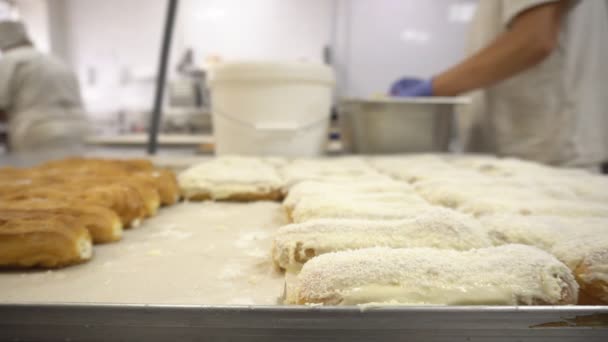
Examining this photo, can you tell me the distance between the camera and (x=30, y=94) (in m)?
3.51

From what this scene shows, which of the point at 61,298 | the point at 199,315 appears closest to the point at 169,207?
the point at 61,298

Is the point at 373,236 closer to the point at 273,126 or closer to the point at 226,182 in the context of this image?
the point at 226,182

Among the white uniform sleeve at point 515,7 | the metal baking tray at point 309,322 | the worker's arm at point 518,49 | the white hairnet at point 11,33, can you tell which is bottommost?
the metal baking tray at point 309,322

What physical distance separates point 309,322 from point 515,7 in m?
1.77

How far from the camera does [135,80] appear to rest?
588 centimetres

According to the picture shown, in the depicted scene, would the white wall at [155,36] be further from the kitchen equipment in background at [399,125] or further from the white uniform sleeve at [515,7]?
the white uniform sleeve at [515,7]

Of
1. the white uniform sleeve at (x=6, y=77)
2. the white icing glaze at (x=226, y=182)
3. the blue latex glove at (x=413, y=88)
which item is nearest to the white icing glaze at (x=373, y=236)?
the white icing glaze at (x=226, y=182)

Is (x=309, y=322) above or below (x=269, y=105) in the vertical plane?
below

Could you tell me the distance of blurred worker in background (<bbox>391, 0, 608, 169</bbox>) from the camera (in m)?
1.70

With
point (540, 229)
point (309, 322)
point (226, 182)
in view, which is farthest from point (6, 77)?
point (540, 229)

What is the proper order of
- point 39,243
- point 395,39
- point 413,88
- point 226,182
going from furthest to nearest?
point 395,39
point 413,88
point 226,182
point 39,243

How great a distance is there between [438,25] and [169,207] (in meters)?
4.70

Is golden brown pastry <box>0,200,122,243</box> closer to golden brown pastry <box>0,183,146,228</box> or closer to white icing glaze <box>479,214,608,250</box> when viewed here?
golden brown pastry <box>0,183,146,228</box>

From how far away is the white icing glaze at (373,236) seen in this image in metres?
0.71
